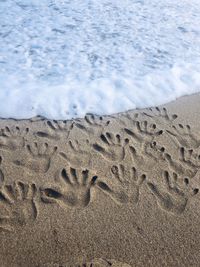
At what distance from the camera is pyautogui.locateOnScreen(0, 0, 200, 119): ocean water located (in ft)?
12.6

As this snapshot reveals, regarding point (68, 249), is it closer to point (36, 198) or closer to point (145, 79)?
point (36, 198)

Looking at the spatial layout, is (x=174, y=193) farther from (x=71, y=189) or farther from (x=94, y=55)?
(x=94, y=55)

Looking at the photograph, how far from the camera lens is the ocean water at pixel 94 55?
3832mm

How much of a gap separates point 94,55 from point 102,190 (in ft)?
7.94

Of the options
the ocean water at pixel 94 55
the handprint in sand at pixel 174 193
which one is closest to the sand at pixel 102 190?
the handprint in sand at pixel 174 193

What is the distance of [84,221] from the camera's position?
256 centimetres

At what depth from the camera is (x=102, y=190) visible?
2811 mm

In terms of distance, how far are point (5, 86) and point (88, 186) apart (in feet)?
5.81

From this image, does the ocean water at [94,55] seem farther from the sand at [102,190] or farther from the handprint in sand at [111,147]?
the handprint in sand at [111,147]

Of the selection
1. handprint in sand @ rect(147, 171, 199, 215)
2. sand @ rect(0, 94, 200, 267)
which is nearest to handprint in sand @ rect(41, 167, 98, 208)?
sand @ rect(0, 94, 200, 267)

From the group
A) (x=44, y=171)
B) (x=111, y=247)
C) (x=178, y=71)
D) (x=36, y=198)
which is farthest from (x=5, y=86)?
(x=111, y=247)

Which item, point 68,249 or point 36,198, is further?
point 36,198

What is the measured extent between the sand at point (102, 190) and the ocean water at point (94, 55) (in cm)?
29

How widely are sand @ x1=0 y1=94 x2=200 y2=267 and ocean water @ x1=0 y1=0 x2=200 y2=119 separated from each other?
0.29 m
